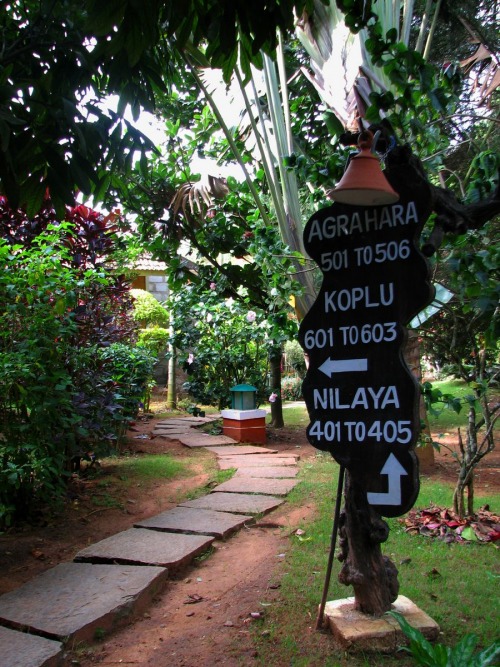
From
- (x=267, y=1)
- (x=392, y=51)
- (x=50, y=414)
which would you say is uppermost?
(x=392, y=51)

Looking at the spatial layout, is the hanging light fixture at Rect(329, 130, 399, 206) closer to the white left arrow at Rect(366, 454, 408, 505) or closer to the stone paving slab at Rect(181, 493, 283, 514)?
the white left arrow at Rect(366, 454, 408, 505)

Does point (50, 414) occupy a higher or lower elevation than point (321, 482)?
higher

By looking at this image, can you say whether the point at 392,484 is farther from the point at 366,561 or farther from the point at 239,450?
the point at 239,450

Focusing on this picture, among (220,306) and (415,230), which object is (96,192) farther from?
(220,306)

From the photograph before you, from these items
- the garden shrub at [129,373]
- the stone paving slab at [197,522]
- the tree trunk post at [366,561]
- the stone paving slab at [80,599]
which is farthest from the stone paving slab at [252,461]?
the tree trunk post at [366,561]

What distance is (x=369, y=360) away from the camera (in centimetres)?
245

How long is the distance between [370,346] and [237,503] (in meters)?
2.90

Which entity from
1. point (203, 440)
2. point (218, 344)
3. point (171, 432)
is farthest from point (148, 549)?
point (218, 344)

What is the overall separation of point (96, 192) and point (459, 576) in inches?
116

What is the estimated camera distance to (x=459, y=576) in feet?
11.3

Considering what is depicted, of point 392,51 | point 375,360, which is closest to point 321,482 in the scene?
point 375,360

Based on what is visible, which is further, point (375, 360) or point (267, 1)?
point (375, 360)

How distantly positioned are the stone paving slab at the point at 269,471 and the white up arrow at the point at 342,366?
3.60 meters

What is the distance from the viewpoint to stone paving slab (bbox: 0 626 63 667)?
2396 millimetres
